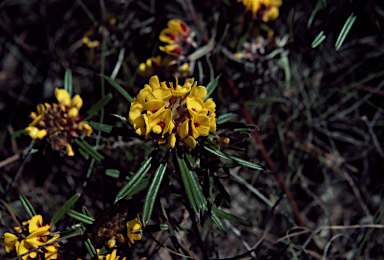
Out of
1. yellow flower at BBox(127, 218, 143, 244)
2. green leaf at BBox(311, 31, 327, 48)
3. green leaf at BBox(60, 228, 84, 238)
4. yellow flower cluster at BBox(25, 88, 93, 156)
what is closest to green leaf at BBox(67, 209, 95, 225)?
green leaf at BBox(60, 228, 84, 238)

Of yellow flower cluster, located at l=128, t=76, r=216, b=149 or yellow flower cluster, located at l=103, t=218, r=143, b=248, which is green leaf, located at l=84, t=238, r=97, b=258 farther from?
yellow flower cluster, located at l=128, t=76, r=216, b=149

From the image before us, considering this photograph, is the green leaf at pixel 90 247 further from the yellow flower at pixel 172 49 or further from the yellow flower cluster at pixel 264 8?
the yellow flower cluster at pixel 264 8

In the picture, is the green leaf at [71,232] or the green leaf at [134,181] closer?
the green leaf at [134,181]

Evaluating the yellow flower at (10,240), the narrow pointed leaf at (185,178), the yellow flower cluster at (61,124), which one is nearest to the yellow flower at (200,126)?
the narrow pointed leaf at (185,178)

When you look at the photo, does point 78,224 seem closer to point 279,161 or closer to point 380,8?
point 279,161

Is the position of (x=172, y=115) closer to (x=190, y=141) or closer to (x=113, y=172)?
(x=190, y=141)
